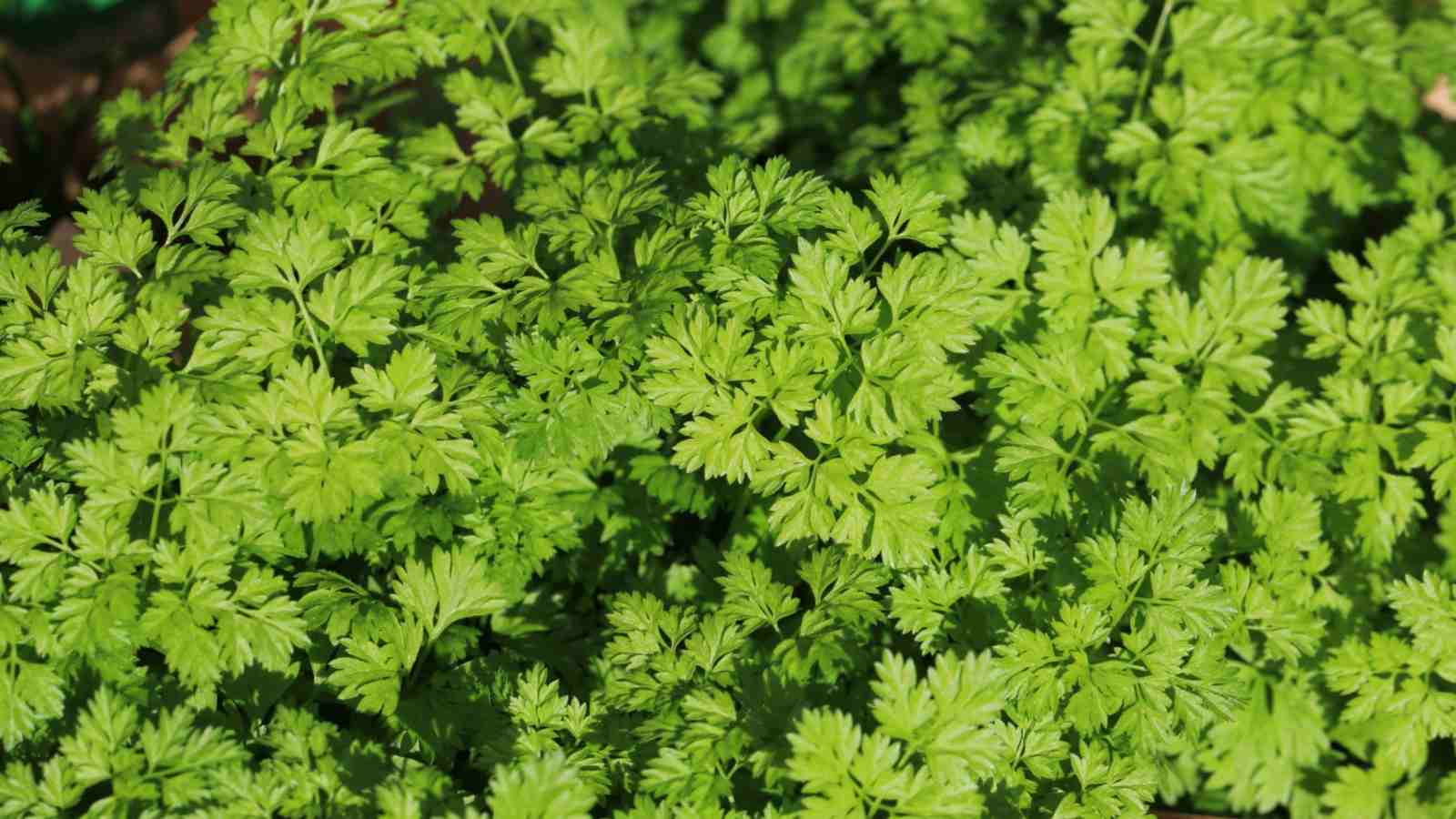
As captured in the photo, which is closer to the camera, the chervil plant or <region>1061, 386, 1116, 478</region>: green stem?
the chervil plant

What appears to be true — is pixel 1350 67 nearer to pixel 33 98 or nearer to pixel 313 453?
pixel 313 453

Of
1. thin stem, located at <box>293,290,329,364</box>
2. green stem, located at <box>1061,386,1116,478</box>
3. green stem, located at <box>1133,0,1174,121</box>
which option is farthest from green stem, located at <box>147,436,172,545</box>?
green stem, located at <box>1133,0,1174,121</box>

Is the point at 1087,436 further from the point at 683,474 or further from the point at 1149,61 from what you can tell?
the point at 1149,61

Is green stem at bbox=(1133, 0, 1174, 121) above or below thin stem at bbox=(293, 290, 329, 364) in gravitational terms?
below

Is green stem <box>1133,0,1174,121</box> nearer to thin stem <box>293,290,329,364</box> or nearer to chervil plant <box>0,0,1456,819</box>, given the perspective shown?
chervil plant <box>0,0,1456,819</box>

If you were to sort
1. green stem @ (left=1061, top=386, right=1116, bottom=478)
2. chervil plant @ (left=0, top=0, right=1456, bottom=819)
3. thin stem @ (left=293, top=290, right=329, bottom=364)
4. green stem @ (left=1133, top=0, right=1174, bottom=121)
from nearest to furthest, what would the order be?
chervil plant @ (left=0, top=0, right=1456, bottom=819)
thin stem @ (left=293, top=290, right=329, bottom=364)
green stem @ (left=1061, top=386, right=1116, bottom=478)
green stem @ (left=1133, top=0, right=1174, bottom=121)

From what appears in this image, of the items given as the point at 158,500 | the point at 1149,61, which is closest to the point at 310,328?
the point at 158,500

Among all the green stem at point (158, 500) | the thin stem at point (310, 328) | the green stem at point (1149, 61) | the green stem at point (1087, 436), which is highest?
the thin stem at point (310, 328)

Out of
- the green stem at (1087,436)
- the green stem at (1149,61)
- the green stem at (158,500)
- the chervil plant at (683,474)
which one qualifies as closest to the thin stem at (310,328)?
the chervil plant at (683,474)

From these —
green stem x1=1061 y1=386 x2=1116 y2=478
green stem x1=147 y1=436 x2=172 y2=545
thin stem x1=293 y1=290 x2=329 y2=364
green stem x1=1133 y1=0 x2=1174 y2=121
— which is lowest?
green stem x1=1061 y1=386 x2=1116 y2=478

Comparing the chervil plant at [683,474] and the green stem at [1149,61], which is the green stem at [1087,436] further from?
the green stem at [1149,61]
